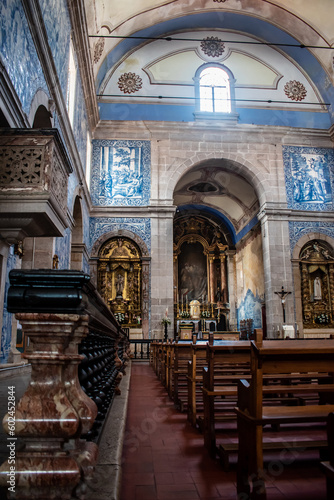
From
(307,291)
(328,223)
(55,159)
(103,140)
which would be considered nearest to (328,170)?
(328,223)

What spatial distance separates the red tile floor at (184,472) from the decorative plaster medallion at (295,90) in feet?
57.5

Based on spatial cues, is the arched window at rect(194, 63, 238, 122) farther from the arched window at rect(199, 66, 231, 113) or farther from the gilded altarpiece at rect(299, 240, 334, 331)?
the gilded altarpiece at rect(299, 240, 334, 331)

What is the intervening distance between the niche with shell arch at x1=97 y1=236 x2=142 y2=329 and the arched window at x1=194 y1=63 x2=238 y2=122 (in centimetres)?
677

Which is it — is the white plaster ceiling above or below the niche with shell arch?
above

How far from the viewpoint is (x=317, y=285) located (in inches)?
655

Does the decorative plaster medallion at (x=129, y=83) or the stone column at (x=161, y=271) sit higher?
the decorative plaster medallion at (x=129, y=83)

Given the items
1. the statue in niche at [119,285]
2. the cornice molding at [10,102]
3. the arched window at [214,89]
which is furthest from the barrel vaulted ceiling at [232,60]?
the cornice molding at [10,102]

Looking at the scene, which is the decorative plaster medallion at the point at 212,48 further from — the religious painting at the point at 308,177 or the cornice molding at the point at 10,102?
the cornice molding at the point at 10,102

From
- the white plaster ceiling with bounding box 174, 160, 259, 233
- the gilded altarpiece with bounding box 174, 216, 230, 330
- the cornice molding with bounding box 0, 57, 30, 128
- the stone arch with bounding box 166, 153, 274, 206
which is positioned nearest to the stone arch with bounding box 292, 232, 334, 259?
the stone arch with bounding box 166, 153, 274, 206

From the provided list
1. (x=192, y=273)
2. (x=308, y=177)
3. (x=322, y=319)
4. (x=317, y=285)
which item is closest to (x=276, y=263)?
(x=317, y=285)

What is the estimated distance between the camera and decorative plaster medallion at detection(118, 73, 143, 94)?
703 inches

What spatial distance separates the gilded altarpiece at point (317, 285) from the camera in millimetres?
16297

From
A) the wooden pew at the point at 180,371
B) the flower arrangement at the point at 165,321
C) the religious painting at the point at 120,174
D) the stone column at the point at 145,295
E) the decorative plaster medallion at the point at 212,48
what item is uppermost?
the decorative plaster medallion at the point at 212,48

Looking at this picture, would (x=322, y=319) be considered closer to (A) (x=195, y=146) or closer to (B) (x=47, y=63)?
(A) (x=195, y=146)
